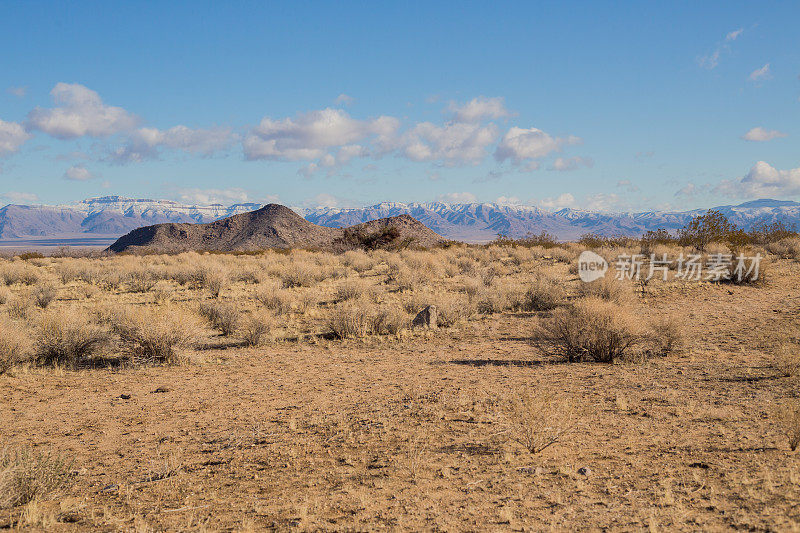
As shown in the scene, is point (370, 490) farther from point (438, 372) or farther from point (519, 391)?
point (438, 372)

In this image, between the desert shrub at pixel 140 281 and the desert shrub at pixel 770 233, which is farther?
the desert shrub at pixel 770 233

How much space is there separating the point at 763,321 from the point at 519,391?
9.78 m

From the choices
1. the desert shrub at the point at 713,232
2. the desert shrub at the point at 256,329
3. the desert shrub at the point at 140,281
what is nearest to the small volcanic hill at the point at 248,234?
the desert shrub at the point at 713,232

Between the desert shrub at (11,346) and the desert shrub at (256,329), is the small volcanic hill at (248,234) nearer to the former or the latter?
the desert shrub at (256,329)

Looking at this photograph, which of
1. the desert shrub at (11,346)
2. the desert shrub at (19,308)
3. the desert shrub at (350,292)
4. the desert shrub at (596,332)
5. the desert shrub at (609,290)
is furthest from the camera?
the desert shrub at (350,292)

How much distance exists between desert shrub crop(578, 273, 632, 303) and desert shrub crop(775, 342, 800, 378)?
5141 millimetres

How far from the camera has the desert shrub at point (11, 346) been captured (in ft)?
29.5

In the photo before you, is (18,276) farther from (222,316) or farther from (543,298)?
(543,298)

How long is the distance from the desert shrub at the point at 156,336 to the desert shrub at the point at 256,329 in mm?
1710

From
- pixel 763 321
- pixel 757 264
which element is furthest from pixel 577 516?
pixel 757 264

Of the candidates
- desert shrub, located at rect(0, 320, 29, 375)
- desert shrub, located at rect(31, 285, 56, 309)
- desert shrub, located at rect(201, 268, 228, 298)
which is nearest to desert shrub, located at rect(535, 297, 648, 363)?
desert shrub, located at rect(0, 320, 29, 375)

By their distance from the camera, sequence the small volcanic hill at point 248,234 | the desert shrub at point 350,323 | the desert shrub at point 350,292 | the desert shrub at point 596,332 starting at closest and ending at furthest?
the desert shrub at point 596,332 < the desert shrub at point 350,323 < the desert shrub at point 350,292 < the small volcanic hill at point 248,234

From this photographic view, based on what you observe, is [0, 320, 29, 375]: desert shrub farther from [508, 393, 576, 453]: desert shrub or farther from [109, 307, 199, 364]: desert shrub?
[508, 393, 576, 453]: desert shrub

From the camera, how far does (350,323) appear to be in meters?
12.8
